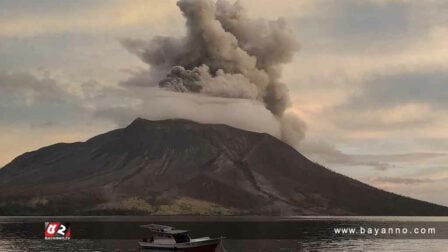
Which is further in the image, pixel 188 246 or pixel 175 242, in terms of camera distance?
pixel 175 242

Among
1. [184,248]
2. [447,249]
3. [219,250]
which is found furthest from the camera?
[447,249]

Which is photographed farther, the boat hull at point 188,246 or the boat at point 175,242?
the boat at point 175,242

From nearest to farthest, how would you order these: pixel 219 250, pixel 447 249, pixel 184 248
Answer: pixel 184 248, pixel 219 250, pixel 447 249

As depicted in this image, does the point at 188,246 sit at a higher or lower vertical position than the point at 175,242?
lower

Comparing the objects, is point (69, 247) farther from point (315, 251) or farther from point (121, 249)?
point (315, 251)

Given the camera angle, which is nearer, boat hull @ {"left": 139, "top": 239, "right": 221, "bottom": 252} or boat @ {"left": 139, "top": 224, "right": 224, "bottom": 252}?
boat hull @ {"left": 139, "top": 239, "right": 221, "bottom": 252}

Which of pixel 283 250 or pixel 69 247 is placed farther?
pixel 69 247

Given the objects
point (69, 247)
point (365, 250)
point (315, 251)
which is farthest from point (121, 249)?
point (365, 250)
